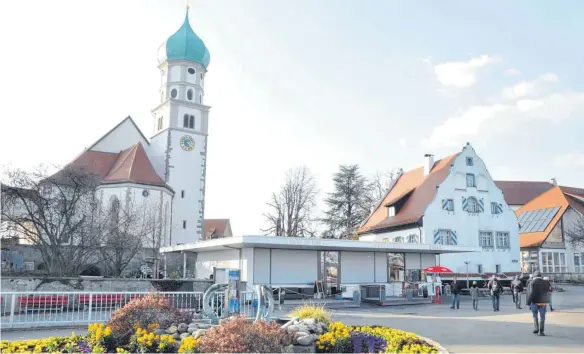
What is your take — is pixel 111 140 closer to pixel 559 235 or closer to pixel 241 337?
pixel 559 235

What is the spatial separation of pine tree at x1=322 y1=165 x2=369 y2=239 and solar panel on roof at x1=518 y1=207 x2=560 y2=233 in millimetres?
14869

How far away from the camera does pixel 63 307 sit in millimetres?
16016

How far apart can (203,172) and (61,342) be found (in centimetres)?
4103

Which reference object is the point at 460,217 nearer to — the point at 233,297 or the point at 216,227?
the point at 233,297

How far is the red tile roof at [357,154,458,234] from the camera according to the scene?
38.3 m

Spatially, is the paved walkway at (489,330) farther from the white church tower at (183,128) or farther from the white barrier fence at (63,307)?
the white church tower at (183,128)

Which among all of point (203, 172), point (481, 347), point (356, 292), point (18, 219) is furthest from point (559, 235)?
point (18, 219)

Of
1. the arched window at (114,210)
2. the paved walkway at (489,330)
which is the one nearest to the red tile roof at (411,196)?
the paved walkway at (489,330)

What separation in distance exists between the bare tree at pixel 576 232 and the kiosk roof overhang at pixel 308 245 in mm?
15139

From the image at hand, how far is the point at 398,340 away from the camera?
34.8 feet

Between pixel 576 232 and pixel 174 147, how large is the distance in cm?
3597

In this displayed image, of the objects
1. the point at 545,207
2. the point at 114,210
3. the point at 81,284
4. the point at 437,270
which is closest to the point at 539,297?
the point at 437,270

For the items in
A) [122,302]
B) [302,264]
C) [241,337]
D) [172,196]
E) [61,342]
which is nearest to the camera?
[241,337]

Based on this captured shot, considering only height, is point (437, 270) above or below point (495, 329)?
above
